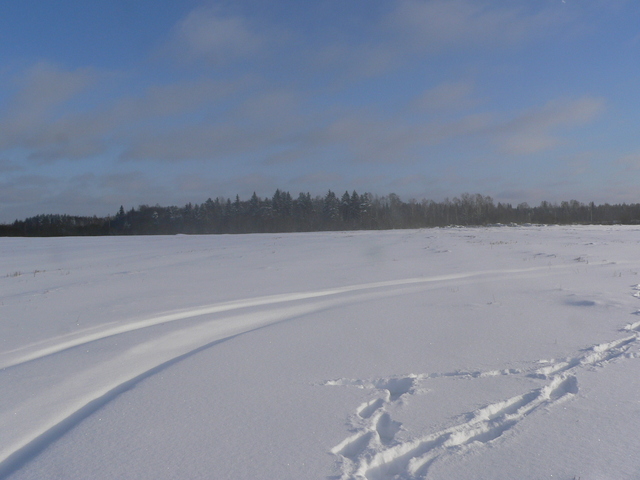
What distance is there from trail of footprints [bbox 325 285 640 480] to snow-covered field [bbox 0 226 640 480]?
16 mm

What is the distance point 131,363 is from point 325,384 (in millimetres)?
2758

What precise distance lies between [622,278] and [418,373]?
31.6ft

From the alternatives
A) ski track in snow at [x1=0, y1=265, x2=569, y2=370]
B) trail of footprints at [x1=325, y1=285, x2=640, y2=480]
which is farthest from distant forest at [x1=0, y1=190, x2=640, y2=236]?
trail of footprints at [x1=325, y1=285, x2=640, y2=480]

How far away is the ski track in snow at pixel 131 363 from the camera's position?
383 cm

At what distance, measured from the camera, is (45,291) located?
11461 millimetres

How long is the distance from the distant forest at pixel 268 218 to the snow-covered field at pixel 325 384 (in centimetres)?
6434

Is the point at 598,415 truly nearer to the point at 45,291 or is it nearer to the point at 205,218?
the point at 45,291

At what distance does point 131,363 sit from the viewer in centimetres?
591

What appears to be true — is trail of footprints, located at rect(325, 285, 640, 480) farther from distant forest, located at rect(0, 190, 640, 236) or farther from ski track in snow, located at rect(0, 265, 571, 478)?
distant forest, located at rect(0, 190, 640, 236)

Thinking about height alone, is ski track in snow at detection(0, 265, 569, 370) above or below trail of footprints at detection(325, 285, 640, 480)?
above

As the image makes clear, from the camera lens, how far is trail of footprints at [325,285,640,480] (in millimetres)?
3275

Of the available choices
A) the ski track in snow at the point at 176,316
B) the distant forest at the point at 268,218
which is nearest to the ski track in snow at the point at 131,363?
the ski track in snow at the point at 176,316

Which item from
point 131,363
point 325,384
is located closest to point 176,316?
point 131,363

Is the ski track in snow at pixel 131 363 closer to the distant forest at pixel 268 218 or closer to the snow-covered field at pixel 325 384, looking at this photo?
the snow-covered field at pixel 325 384
